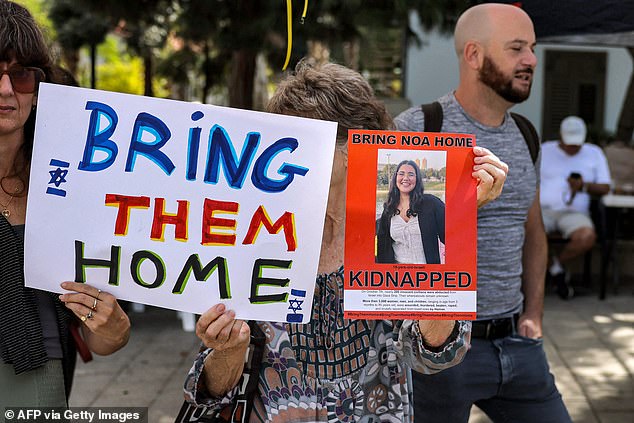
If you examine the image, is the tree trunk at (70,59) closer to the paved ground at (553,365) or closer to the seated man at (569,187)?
the paved ground at (553,365)

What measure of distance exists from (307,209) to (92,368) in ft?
13.0

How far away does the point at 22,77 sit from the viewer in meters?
1.90

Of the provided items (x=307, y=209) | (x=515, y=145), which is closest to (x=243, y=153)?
(x=307, y=209)

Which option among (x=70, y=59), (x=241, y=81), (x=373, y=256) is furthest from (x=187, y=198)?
(x=70, y=59)

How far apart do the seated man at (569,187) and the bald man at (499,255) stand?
472cm

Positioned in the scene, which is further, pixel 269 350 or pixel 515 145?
pixel 515 145

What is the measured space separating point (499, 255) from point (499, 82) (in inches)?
22.0

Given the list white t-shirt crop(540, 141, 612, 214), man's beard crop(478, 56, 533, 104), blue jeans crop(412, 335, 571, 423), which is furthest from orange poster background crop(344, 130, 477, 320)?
white t-shirt crop(540, 141, 612, 214)

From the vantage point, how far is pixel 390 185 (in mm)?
1775

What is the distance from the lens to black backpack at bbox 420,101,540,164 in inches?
107

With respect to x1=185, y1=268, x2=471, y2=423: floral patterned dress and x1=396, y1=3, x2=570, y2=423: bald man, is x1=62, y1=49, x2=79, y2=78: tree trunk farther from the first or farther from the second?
x1=185, y1=268, x2=471, y2=423: floral patterned dress

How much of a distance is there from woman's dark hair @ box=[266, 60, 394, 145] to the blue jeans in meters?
0.96

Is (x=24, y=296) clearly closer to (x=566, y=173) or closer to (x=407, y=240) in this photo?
(x=407, y=240)

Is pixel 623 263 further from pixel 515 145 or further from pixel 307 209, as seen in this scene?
pixel 307 209
